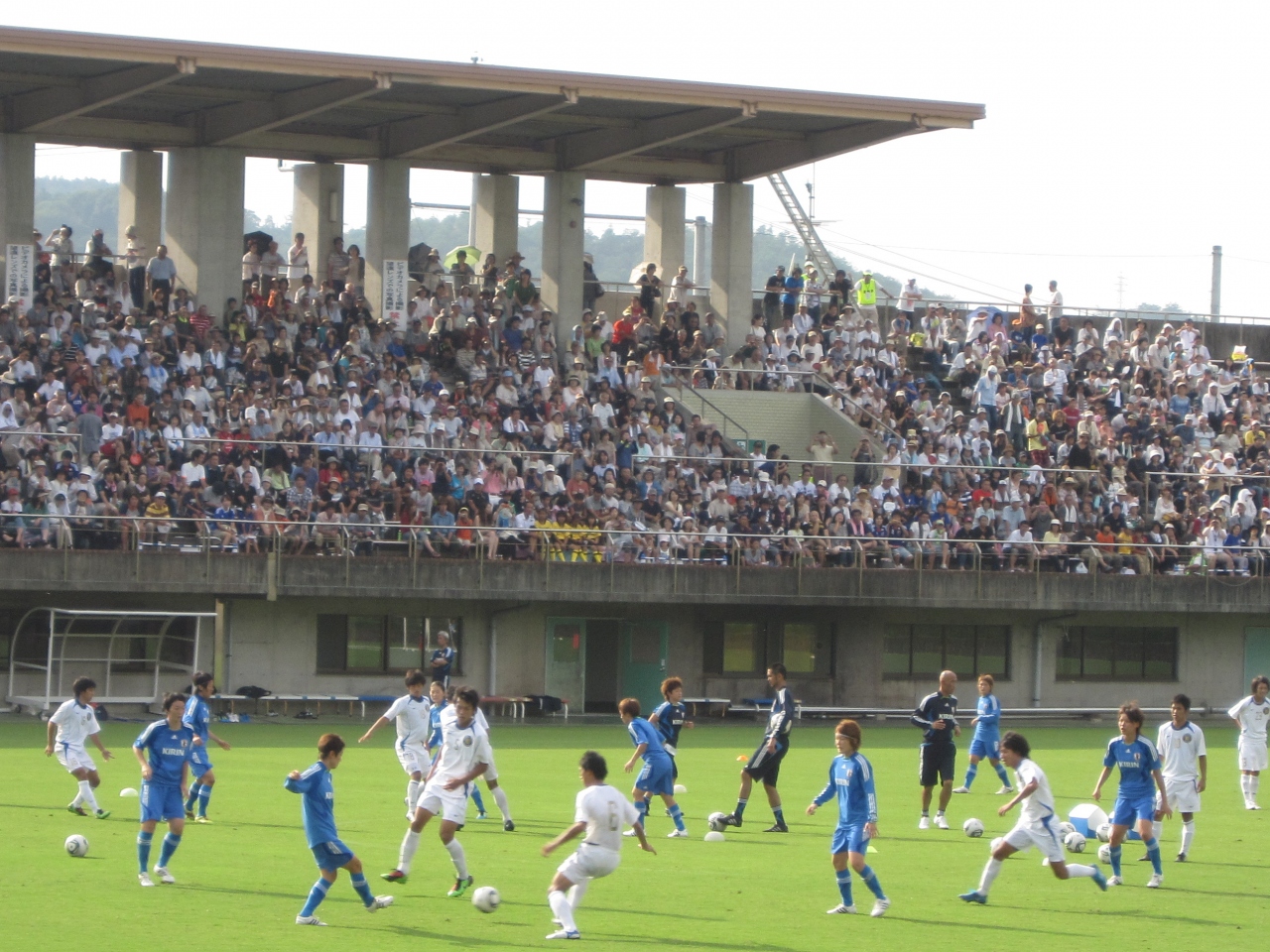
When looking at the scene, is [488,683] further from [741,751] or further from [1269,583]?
[1269,583]

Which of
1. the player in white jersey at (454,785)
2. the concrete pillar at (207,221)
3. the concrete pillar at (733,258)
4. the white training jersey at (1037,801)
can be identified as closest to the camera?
the white training jersey at (1037,801)

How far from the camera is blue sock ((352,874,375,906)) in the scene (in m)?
14.1

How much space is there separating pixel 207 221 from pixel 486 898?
2828cm

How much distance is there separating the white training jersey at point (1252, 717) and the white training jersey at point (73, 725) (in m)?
13.4

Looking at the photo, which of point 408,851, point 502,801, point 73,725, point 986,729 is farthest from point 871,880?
point 73,725

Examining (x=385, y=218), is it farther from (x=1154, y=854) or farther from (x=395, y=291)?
(x=1154, y=854)

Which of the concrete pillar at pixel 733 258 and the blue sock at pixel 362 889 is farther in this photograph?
the concrete pillar at pixel 733 258

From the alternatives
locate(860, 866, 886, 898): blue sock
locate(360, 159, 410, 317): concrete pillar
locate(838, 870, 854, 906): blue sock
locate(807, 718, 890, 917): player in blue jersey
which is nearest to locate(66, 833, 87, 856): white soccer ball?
locate(807, 718, 890, 917): player in blue jersey

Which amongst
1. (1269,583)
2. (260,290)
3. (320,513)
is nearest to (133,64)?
(260,290)

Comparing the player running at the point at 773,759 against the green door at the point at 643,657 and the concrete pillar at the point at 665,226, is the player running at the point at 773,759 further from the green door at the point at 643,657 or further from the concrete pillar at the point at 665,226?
the concrete pillar at the point at 665,226

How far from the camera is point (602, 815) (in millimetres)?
13320

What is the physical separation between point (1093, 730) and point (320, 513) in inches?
575

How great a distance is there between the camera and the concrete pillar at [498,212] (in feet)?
150

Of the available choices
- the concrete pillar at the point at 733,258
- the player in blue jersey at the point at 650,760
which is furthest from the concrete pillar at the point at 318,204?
the player in blue jersey at the point at 650,760
